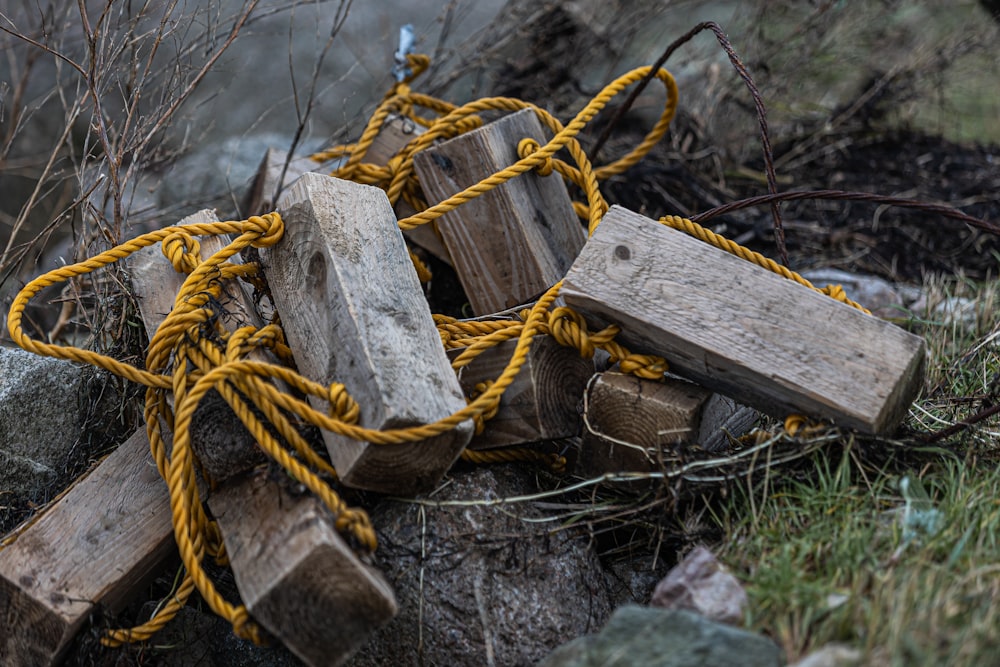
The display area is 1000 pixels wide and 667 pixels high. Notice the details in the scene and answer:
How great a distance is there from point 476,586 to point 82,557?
880mm

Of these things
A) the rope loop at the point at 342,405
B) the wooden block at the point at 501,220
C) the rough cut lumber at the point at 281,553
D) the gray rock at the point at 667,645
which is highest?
the wooden block at the point at 501,220

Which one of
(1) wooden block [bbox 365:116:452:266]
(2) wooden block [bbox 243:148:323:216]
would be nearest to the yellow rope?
(1) wooden block [bbox 365:116:452:266]

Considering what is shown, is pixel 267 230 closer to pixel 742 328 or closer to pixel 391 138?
pixel 391 138

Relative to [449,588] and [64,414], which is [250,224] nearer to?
[64,414]

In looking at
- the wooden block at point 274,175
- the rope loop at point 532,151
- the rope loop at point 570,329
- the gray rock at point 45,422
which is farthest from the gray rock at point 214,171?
the rope loop at point 570,329

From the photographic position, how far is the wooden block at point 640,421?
1.93m

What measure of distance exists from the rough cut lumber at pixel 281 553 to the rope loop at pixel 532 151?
110cm

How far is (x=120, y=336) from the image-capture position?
2322 millimetres

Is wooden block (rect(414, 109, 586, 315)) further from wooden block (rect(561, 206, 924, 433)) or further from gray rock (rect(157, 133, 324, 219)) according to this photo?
gray rock (rect(157, 133, 324, 219))

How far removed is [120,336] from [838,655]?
1911mm

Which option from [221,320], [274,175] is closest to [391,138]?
[274,175]

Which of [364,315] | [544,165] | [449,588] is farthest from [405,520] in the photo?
[544,165]

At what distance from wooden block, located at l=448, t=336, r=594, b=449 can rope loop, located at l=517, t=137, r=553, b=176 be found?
60 cm

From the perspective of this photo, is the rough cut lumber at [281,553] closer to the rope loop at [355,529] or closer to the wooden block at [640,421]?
the rope loop at [355,529]
